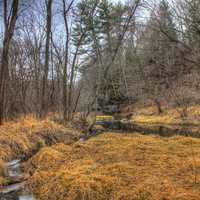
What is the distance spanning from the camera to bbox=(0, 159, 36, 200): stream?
4.60 meters

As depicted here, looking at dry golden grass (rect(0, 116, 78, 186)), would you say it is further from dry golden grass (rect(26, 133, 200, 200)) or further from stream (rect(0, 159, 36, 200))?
dry golden grass (rect(26, 133, 200, 200))

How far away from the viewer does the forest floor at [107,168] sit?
14.2 ft

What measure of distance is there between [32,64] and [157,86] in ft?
26.0

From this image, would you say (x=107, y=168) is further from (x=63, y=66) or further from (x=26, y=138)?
(x=63, y=66)

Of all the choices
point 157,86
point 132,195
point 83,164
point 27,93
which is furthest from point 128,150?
point 157,86

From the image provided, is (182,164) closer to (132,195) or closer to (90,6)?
(132,195)

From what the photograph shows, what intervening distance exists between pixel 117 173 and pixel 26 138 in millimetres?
3837

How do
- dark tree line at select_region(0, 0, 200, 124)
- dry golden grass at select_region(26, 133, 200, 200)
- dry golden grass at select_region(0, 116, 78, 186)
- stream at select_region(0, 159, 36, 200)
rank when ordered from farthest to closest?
dark tree line at select_region(0, 0, 200, 124) → dry golden grass at select_region(0, 116, 78, 186) → stream at select_region(0, 159, 36, 200) → dry golden grass at select_region(26, 133, 200, 200)

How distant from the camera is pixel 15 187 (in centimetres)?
506

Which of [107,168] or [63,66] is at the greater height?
[63,66]

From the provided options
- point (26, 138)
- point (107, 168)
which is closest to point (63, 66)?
point (26, 138)

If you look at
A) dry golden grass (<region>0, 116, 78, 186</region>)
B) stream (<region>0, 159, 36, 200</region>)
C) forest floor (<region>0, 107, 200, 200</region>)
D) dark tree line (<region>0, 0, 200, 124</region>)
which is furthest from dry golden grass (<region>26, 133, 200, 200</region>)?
A: dark tree line (<region>0, 0, 200, 124</region>)

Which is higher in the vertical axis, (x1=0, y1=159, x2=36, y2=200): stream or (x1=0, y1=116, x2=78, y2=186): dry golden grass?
(x1=0, y1=116, x2=78, y2=186): dry golden grass

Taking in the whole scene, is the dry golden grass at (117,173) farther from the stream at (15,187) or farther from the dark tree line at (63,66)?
the dark tree line at (63,66)
